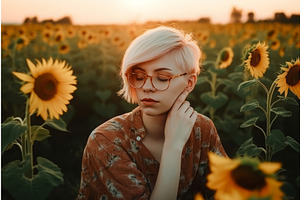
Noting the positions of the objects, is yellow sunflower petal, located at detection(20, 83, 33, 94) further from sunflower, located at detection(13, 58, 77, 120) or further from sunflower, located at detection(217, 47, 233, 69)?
sunflower, located at detection(217, 47, 233, 69)

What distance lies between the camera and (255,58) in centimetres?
232

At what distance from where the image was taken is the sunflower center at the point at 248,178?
0.74m

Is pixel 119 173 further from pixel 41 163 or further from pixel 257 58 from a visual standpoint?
pixel 257 58

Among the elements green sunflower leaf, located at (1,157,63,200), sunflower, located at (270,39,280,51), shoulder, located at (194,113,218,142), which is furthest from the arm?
sunflower, located at (270,39,280,51)

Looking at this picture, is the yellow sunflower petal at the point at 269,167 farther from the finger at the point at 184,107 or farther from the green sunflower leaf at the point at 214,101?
the green sunflower leaf at the point at 214,101

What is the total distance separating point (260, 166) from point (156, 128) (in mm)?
1213

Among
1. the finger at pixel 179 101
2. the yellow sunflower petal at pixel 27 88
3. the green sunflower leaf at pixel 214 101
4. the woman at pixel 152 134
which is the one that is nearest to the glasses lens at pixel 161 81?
the woman at pixel 152 134

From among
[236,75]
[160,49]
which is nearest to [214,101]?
[236,75]

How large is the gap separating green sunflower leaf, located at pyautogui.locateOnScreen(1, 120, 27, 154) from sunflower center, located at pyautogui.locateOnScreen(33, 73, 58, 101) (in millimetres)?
167

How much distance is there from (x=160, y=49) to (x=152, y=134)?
0.46 metres

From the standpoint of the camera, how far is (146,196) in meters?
1.68

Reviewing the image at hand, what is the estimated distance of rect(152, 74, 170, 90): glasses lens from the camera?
1738 millimetres

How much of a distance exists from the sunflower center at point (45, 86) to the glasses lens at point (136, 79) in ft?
1.18

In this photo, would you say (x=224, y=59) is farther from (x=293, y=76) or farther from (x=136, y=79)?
(x=136, y=79)
